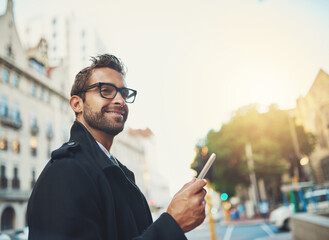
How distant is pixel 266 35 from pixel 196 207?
219 centimetres

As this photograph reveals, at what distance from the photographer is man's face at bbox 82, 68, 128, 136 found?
1.57 metres

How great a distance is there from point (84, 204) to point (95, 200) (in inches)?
2.8

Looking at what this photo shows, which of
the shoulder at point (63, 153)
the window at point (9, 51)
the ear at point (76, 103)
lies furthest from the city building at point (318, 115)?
the window at point (9, 51)

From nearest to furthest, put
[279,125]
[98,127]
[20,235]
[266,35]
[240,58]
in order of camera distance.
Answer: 1. [98,127]
2. [266,35]
3. [240,58]
4. [20,235]
5. [279,125]

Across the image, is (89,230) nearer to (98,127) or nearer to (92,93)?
(98,127)

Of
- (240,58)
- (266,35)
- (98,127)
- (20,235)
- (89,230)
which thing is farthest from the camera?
(20,235)

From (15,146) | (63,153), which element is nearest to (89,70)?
(63,153)

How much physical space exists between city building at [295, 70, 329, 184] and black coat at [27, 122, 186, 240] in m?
2.08

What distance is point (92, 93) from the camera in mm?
1618

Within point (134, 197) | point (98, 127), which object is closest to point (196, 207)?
point (134, 197)

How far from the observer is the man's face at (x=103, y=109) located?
61.9 inches

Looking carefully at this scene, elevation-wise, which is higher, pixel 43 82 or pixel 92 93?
pixel 43 82

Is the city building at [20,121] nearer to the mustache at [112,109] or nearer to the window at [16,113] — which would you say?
the window at [16,113]

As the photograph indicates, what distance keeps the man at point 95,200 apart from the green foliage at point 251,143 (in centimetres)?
2348
